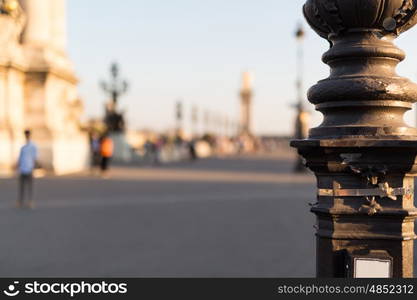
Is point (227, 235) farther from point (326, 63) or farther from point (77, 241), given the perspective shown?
point (326, 63)

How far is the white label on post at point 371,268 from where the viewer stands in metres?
2.66

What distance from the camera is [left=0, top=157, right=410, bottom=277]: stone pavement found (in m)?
6.77

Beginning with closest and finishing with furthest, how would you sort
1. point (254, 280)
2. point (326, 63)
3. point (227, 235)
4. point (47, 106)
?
point (326, 63) < point (254, 280) < point (227, 235) < point (47, 106)

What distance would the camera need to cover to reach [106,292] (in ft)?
12.0

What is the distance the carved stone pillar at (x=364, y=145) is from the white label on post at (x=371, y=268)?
37 millimetres

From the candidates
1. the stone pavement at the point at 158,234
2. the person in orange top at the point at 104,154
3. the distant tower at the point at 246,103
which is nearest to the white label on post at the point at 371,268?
the stone pavement at the point at 158,234

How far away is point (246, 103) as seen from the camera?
11375 centimetres

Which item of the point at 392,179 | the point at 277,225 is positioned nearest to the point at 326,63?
the point at 392,179

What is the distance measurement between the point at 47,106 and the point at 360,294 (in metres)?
22.8

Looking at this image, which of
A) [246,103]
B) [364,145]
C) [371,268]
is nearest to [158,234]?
[371,268]

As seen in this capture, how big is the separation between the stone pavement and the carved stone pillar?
378 centimetres

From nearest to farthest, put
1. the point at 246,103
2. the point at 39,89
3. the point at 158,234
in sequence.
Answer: the point at 158,234
the point at 39,89
the point at 246,103

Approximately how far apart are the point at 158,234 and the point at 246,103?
346ft

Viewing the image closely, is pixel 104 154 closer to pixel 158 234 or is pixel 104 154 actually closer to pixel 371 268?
pixel 158 234
